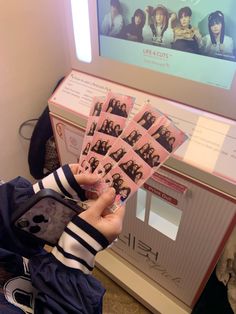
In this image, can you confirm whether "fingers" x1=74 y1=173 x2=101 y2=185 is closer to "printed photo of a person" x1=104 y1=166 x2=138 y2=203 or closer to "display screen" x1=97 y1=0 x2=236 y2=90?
"printed photo of a person" x1=104 y1=166 x2=138 y2=203

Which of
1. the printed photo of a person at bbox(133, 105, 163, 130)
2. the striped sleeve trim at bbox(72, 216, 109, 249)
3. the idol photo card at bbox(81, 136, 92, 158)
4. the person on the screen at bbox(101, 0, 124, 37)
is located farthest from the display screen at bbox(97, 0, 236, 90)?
the striped sleeve trim at bbox(72, 216, 109, 249)

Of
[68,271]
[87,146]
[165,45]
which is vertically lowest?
[68,271]

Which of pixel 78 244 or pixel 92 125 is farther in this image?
pixel 92 125

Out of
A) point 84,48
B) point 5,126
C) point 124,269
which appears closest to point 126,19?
point 84,48

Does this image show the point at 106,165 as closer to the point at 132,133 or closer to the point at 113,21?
the point at 132,133

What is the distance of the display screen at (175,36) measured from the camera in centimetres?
53

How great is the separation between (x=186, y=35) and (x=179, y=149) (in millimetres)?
258

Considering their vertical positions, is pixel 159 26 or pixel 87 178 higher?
pixel 159 26

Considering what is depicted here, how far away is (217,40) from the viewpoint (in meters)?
0.54

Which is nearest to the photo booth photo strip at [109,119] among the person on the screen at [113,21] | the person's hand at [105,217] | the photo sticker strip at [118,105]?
Result: the photo sticker strip at [118,105]

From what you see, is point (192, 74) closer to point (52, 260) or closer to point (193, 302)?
point (52, 260)

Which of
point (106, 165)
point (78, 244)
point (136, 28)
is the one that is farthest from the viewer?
point (136, 28)

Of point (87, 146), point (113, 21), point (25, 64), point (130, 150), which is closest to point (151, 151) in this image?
point (130, 150)

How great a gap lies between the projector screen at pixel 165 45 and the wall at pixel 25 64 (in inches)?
9.4
